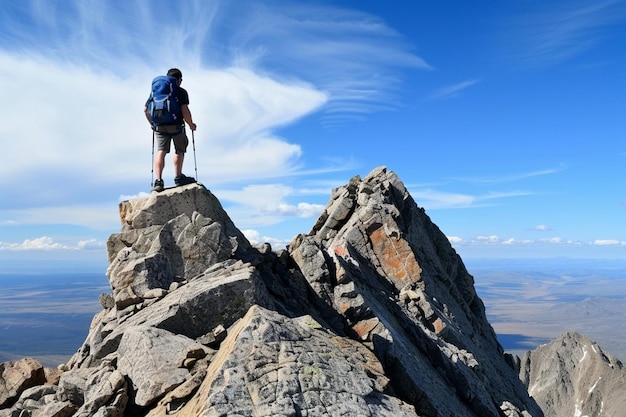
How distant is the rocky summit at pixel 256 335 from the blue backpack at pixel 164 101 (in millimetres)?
3664

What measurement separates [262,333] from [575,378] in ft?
482

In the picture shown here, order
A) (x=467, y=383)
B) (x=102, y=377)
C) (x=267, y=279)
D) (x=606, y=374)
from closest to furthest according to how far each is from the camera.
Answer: (x=102, y=377) → (x=267, y=279) → (x=467, y=383) → (x=606, y=374)

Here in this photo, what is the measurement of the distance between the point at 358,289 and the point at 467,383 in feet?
22.9

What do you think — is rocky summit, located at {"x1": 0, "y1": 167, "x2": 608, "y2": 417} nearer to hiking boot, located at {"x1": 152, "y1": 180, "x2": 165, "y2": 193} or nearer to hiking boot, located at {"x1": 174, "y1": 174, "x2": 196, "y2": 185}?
hiking boot, located at {"x1": 152, "y1": 180, "x2": 165, "y2": 193}

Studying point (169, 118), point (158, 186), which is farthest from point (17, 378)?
point (169, 118)

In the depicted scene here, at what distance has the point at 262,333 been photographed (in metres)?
14.8

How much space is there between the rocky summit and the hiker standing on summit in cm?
151

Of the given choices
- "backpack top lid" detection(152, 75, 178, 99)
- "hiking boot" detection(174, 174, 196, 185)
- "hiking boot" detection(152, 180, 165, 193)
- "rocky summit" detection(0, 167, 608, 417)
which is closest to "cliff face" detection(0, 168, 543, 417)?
"rocky summit" detection(0, 167, 608, 417)

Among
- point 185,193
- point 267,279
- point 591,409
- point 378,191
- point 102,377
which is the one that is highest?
point 378,191

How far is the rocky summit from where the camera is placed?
1370 cm

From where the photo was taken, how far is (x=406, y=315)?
30.9 m

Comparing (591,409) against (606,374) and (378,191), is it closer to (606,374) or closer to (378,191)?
(606,374)

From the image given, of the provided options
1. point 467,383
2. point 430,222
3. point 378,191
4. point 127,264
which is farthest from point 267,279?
point 430,222

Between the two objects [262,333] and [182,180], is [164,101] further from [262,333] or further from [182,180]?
[262,333]
